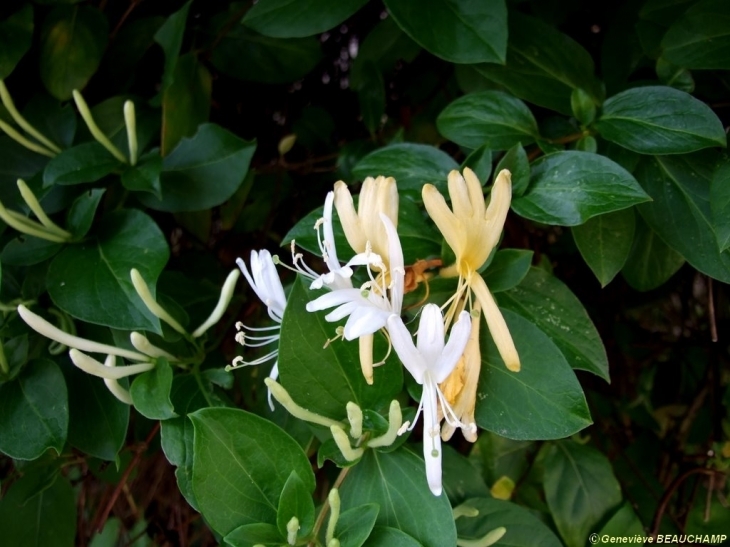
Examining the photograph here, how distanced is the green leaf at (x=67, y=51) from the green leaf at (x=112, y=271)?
0.18 meters

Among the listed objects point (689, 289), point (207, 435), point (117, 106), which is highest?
point (117, 106)

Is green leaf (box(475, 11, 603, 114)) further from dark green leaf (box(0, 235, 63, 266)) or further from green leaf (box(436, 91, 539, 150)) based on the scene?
dark green leaf (box(0, 235, 63, 266))

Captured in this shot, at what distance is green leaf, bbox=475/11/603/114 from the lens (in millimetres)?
524

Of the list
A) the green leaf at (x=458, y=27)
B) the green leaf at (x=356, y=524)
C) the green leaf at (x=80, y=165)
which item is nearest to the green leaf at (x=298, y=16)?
the green leaf at (x=458, y=27)

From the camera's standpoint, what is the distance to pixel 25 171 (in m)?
0.61

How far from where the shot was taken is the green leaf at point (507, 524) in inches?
20.6

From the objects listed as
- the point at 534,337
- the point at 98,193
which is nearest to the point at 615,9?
the point at 534,337

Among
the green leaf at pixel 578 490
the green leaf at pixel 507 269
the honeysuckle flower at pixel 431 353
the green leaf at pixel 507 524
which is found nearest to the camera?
the honeysuckle flower at pixel 431 353

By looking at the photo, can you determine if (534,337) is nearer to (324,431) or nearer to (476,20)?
(324,431)

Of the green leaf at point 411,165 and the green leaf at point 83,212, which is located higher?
the green leaf at point 411,165

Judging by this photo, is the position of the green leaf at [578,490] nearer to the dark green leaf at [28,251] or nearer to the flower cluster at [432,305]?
the flower cluster at [432,305]

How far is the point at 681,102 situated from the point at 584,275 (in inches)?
15.1

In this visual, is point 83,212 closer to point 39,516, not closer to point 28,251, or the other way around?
point 28,251

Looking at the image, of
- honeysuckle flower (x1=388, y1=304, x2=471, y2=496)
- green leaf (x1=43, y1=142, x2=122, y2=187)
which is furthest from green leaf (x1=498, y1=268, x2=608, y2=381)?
green leaf (x1=43, y1=142, x2=122, y2=187)
